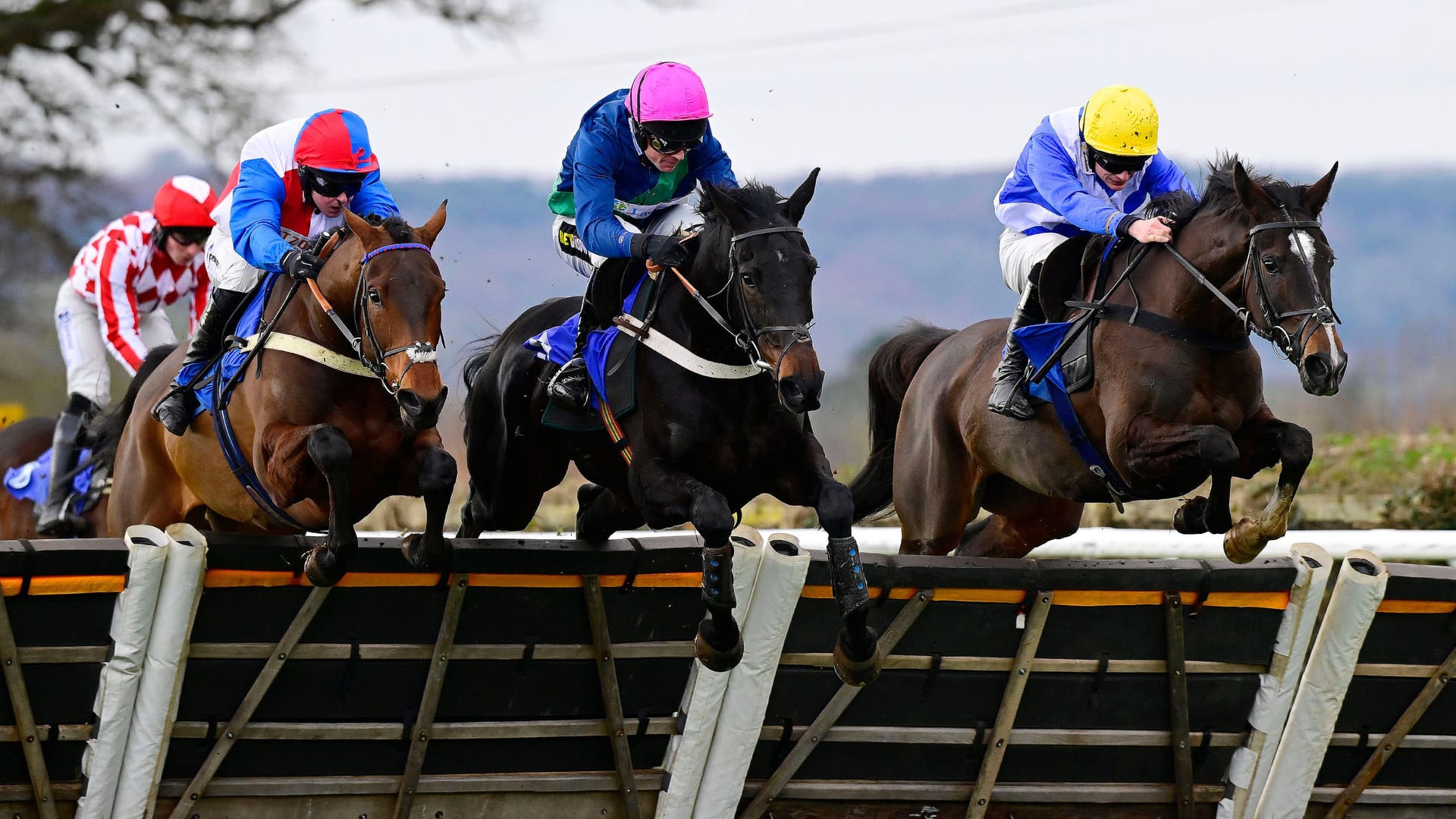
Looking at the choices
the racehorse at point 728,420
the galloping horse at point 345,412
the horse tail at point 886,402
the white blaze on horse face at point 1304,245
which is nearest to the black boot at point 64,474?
the galloping horse at point 345,412

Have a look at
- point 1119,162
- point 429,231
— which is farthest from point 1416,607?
point 429,231

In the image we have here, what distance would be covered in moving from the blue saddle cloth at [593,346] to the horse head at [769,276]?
41 cm

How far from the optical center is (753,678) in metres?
4.44

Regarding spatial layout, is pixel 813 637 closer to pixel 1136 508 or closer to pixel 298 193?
pixel 298 193

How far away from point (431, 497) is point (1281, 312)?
2.54 metres

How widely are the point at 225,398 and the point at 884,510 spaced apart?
2.96 meters

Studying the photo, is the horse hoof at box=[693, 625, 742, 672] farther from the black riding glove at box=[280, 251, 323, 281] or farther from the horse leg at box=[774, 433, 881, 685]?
the black riding glove at box=[280, 251, 323, 281]

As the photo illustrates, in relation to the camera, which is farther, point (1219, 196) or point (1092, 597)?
point (1219, 196)

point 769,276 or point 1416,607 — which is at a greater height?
point 769,276

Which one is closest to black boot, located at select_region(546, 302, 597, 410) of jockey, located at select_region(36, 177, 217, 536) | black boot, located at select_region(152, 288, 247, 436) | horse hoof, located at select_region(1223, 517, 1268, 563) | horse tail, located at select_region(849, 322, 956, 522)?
black boot, located at select_region(152, 288, 247, 436)

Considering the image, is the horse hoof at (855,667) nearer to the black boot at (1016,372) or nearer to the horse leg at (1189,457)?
the horse leg at (1189,457)

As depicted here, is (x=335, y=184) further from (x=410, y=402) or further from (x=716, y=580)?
(x=716, y=580)

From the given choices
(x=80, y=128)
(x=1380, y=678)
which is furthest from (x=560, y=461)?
(x=80, y=128)

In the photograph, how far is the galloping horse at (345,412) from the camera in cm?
418
